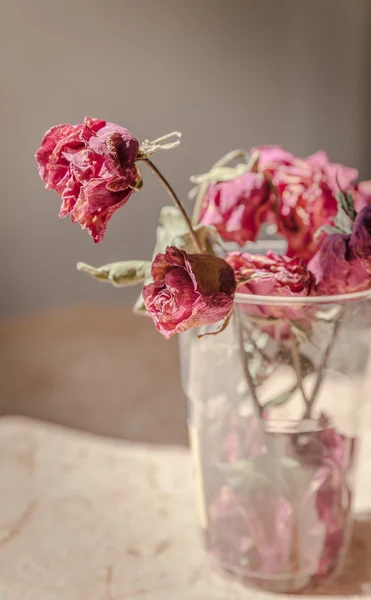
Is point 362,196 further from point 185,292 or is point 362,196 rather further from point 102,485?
point 102,485

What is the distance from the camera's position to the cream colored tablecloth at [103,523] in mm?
469

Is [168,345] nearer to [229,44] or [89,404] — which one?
[89,404]

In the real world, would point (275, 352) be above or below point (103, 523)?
above

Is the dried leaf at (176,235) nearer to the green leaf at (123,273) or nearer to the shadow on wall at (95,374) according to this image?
the green leaf at (123,273)

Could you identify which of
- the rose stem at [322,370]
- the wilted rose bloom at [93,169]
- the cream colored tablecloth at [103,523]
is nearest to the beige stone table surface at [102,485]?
the cream colored tablecloth at [103,523]

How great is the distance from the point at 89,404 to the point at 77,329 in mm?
273

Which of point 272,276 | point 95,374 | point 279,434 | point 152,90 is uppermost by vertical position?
point 152,90

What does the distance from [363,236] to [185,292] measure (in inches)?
4.0

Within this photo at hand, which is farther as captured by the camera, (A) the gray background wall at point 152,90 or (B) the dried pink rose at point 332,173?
(A) the gray background wall at point 152,90

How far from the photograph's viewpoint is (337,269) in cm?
38

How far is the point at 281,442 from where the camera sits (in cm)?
45

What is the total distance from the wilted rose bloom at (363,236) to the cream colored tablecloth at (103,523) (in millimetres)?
242

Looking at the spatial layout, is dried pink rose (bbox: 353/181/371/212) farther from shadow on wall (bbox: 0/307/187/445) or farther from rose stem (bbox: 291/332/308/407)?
shadow on wall (bbox: 0/307/187/445)

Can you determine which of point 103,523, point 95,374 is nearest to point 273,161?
point 103,523
